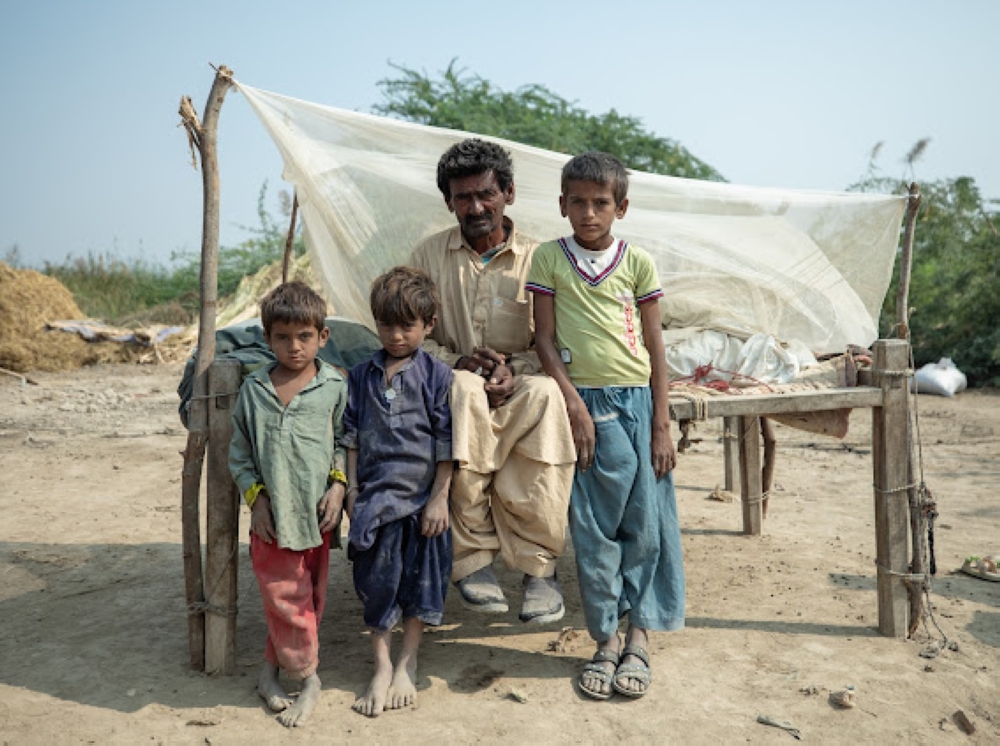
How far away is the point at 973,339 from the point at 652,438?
8039 mm

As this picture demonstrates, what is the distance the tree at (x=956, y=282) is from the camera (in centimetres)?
941

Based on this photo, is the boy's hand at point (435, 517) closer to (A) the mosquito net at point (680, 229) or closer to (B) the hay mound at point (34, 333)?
(A) the mosquito net at point (680, 229)

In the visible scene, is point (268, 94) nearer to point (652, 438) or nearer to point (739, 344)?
point (652, 438)

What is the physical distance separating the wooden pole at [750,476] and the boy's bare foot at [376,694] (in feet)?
7.92

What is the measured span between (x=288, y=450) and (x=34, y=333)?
30.9 feet

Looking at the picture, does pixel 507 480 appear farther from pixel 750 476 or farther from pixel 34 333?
pixel 34 333

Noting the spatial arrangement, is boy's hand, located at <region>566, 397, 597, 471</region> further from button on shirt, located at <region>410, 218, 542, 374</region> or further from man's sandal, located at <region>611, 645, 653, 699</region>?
man's sandal, located at <region>611, 645, 653, 699</region>

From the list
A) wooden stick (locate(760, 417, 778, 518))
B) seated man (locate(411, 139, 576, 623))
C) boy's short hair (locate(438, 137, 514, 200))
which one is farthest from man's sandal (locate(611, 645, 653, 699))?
wooden stick (locate(760, 417, 778, 518))

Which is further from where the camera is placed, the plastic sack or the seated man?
the plastic sack

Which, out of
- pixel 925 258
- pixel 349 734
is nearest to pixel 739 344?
pixel 349 734

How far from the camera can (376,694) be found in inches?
104

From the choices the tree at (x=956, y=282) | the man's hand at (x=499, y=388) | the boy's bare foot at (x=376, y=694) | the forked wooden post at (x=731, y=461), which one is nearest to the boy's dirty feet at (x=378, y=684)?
the boy's bare foot at (x=376, y=694)

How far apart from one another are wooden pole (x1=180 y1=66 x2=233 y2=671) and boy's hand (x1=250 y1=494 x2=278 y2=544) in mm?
384

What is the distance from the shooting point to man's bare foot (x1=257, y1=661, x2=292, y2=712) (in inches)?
103
